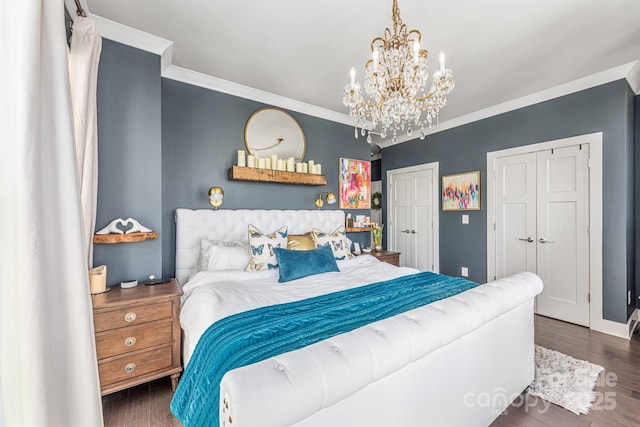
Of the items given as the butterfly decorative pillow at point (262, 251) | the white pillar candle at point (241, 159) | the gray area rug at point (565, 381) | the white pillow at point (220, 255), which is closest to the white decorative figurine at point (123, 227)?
the white pillow at point (220, 255)

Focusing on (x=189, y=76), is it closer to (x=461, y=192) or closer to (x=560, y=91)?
(x=461, y=192)

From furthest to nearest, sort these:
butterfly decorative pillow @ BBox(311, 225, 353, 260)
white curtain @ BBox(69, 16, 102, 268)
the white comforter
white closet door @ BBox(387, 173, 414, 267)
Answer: white closet door @ BBox(387, 173, 414, 267)
butterfly decorative pillow @ BBox(311, 225, 353, 260)
white curtain @ BBox(69, 16, 102, 268)
the white comforter

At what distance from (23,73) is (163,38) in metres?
2.05

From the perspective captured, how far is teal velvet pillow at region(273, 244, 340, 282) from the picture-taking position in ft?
7.87

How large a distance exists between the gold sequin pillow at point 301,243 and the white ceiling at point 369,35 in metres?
1.74

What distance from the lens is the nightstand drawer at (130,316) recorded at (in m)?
1.73

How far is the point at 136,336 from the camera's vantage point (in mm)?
1841

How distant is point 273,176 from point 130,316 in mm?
1957

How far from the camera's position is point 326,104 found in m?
3.71

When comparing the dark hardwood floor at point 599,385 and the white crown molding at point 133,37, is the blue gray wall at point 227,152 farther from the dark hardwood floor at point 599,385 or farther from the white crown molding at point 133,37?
the dark hardwood floor at point 599,385

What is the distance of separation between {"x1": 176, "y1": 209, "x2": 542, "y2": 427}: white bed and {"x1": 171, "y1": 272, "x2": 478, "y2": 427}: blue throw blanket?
188mm

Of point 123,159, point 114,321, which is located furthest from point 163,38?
point 114,321

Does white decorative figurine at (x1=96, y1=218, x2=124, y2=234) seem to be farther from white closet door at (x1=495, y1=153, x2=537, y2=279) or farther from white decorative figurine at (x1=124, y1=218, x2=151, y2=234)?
white closet door at (x1=495, y1=153, x2=537, y2=279)

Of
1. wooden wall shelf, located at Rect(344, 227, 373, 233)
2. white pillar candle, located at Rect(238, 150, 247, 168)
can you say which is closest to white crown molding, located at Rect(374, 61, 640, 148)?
wooden wall shelf, located at Rect(344, 227, 373, 233)
